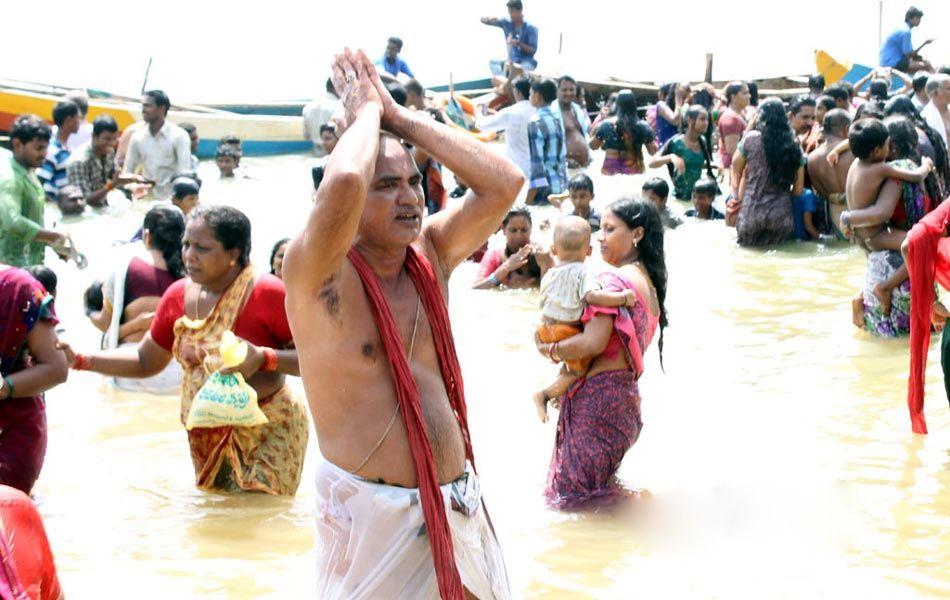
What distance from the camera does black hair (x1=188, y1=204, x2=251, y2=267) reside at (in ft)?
17.8

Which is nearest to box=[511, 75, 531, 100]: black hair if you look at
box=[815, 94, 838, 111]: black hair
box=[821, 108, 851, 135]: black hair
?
box=[815, 94, 838, 111]: black hair

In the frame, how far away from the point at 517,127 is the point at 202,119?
6.23 metres

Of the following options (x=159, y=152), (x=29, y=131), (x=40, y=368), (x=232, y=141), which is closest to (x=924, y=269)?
(x=40, y=368)

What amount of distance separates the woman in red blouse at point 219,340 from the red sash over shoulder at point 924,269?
291 cm

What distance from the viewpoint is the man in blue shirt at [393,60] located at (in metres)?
18.7

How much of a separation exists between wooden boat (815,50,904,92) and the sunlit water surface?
10.8 m

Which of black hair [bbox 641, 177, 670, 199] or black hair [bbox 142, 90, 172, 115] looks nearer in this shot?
black hair [bbox 641, 177, 670, 199]

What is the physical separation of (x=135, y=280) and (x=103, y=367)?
1843 millimetres

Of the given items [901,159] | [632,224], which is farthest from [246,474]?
[901,159]

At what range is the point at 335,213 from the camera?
10.2ft

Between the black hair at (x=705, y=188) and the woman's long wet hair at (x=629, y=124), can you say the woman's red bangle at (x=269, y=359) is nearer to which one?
the black hair at (x=705, y=188)

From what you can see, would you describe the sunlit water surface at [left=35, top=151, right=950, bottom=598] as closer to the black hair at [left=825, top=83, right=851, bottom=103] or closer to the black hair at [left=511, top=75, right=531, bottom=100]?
the black hair at [left=825, top=83, right=851, bottom=103]

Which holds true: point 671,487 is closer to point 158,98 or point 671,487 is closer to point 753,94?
point 158,98

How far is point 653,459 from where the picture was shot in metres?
6.98
